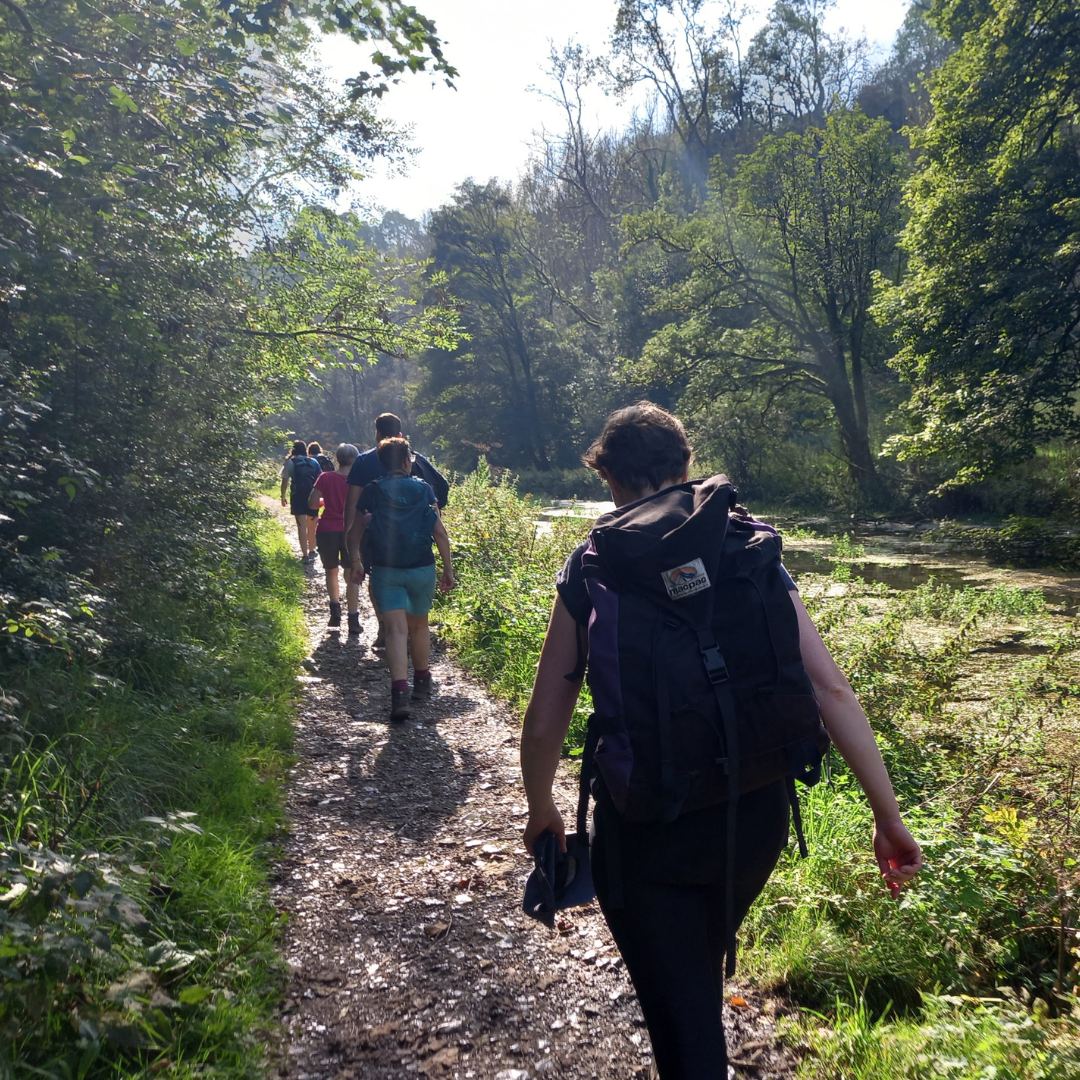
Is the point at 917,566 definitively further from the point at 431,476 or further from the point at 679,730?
the point at 679,730

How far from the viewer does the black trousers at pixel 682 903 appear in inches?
67.9

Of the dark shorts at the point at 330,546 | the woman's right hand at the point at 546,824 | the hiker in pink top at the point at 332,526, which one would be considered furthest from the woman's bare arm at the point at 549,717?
the dark shorts at the point at 330,546

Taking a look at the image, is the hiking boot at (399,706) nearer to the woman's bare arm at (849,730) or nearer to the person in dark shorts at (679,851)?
the person in dark shorts at (679,851)

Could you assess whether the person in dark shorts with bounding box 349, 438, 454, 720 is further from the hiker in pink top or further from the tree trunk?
the tree trunk

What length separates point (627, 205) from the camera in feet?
138

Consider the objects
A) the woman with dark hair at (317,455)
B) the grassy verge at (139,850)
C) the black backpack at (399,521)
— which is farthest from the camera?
the woman with dark hair at (317,455)

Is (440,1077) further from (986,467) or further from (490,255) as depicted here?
(490,255)

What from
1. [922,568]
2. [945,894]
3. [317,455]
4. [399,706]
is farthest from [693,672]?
[922,568]

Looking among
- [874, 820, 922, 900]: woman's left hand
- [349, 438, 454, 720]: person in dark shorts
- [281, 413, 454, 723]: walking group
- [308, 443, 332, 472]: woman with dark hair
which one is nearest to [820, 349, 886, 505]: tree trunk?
[308, 443, 332, 472]: woman with dark hair

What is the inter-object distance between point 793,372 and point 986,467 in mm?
11083

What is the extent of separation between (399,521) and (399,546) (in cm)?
17

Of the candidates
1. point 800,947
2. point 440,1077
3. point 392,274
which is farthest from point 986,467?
point 440,1077

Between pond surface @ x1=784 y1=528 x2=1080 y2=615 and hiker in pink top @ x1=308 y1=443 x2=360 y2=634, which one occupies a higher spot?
hiker in pink top @ x1=308 y1=443 x2=360 y2=634

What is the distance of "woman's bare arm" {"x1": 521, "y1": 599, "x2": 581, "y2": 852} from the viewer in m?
1.86
